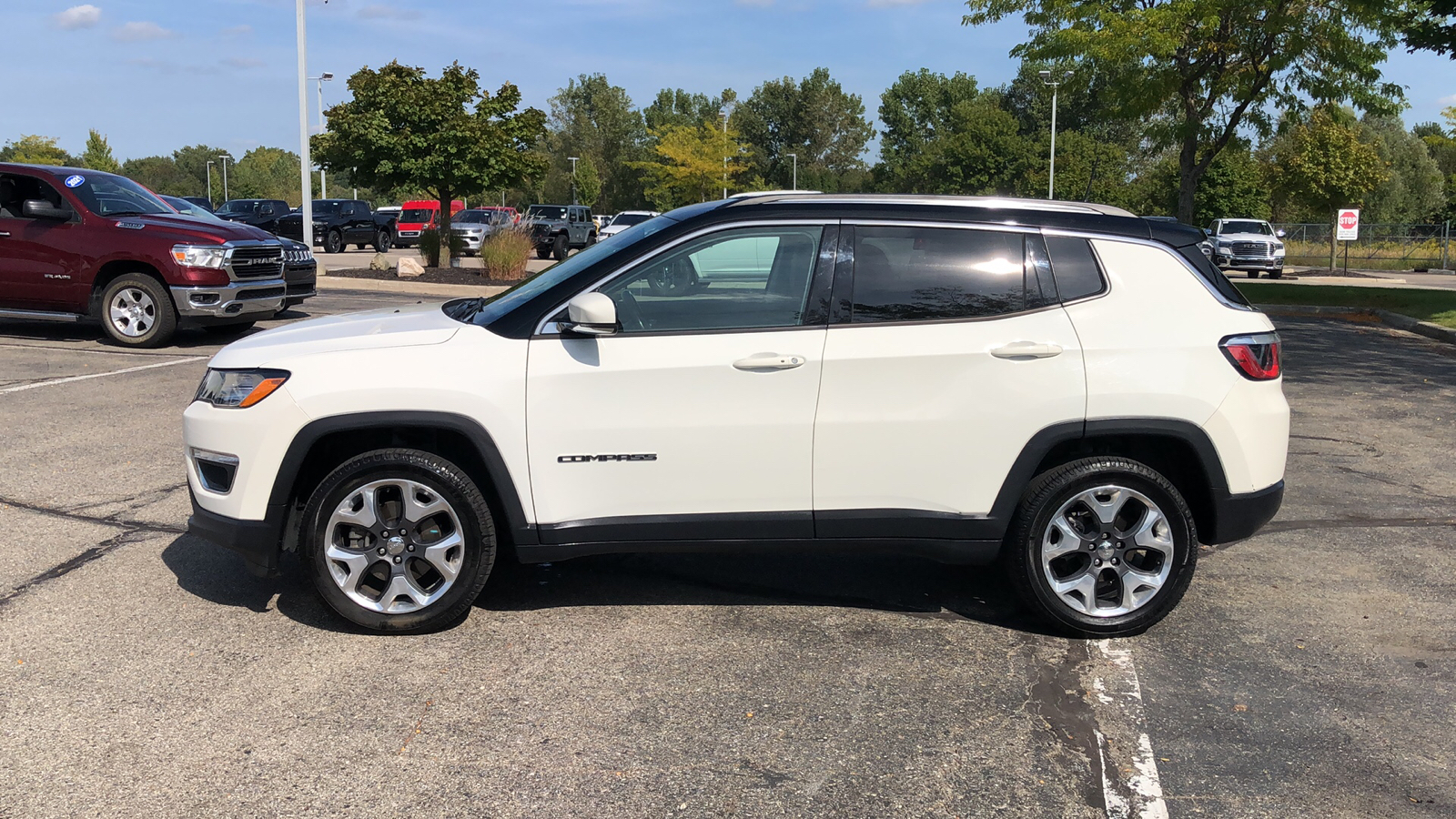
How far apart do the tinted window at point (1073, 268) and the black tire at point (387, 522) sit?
2.45 m

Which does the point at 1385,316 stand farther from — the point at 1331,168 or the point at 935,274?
the point at 1331,168

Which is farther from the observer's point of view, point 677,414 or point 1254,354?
point 1254,354

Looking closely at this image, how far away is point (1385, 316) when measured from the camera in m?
18.8

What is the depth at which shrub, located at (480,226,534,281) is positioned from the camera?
22.6 meters

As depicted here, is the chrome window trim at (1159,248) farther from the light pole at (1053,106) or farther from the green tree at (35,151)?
the green tree at (35,151)

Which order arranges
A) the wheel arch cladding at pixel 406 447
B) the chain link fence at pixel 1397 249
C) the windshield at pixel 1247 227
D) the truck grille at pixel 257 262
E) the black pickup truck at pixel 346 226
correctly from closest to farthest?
the wheel arch cladding at pixel 406 447
the truck grille at pixel 257 262
the windshield at pixel 1247 227
the black pickup truck at pixel 346 226
the chain link fence at pixel 1397 249

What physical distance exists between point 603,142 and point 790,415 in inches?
4201

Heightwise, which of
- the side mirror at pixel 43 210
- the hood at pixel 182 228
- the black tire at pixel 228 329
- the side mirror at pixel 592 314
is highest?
the side mirror at pixel 43 210

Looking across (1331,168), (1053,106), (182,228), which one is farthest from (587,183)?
(182,228)

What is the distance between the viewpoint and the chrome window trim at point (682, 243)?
4461 mm

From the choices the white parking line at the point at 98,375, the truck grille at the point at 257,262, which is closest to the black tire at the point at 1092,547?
the white parking line at the point at 98,375

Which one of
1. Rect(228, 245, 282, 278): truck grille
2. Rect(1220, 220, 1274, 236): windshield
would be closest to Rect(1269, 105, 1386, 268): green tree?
Rect(1220, 220, 1274, 236): windshield

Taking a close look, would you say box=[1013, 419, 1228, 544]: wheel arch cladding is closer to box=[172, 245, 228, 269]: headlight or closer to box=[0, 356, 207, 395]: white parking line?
box=[0, 356, 207, 395]: white parking line

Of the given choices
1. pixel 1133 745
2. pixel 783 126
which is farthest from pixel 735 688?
pixel 783 126
